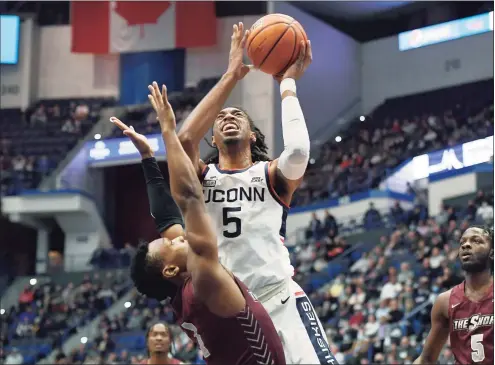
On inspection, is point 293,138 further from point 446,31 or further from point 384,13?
point 384,13

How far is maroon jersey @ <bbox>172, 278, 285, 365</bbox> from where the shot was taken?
164 inches

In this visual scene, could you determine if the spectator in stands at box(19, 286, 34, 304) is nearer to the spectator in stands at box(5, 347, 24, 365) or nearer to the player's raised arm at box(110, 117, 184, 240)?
the spectator in stands at box(5, 347, 24, 365)

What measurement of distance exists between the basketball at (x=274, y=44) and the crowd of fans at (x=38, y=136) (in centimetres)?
2372

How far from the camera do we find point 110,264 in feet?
85.8

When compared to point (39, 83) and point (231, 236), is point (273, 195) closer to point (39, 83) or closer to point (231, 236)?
point (231, 236)

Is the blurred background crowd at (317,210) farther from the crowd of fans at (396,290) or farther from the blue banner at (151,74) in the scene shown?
the blue banner at (151,74)

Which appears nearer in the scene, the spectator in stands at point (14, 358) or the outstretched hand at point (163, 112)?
the outstretched hand at point (163, 112)

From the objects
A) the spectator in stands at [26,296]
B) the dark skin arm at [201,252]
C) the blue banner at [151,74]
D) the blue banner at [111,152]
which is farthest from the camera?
the blue banner at [151,74]

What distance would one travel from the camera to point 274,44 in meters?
5.23

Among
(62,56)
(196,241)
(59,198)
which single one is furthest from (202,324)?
(62,56)

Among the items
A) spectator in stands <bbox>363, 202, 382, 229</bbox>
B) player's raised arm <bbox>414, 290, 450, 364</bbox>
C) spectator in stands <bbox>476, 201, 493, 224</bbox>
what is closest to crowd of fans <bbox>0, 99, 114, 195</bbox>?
spectator in stands <bbox>363, 202, 382, 229</bbox>

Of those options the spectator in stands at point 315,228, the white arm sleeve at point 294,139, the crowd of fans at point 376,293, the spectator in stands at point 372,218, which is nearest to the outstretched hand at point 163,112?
the white arm sleeve at point 294,139

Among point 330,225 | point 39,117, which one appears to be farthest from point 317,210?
point 39,117

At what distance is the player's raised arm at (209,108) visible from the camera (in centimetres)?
503
